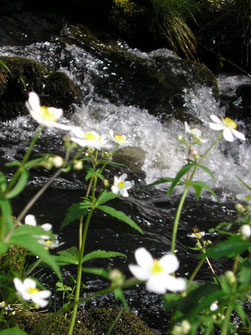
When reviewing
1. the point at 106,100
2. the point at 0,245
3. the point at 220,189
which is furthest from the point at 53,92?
the point at 0,245

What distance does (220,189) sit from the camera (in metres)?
4.12

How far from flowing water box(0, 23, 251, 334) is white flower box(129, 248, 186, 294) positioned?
3.08 feet

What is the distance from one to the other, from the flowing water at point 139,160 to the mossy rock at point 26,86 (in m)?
0.13

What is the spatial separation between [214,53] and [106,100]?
231 cm

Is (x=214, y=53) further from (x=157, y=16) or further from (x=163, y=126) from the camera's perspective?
(x=163, y=126)

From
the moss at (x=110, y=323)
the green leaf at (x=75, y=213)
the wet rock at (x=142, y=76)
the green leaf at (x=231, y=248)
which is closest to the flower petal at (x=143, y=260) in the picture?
the green leaf at (x=231, y=248)

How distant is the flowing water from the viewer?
2817 mm

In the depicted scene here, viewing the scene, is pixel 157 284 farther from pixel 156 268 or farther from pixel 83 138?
pixel 83 138

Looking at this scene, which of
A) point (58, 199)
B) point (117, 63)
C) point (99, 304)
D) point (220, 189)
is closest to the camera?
point (99, 304)

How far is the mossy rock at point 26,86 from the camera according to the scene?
422 centimetres

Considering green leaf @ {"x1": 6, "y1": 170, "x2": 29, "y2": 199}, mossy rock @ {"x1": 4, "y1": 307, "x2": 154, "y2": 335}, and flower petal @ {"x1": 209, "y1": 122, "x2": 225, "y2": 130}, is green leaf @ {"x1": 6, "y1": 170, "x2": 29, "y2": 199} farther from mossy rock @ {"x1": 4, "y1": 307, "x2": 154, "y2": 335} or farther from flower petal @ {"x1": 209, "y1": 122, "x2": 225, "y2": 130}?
mossy rock @ {"x1": 4, "y1": 307, "x2": 154, "y2": 335}

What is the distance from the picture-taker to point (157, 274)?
804 millimetres

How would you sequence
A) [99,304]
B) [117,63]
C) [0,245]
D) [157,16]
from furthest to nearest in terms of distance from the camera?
[157,16] → [117,63] → [99,304] → [0,245]

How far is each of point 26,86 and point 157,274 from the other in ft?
12.5
